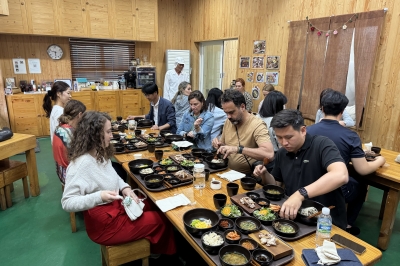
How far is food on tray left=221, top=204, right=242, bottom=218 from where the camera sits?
1.54 m

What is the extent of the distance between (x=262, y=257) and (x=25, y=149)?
10.6ft

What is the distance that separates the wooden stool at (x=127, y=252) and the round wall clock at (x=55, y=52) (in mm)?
5884

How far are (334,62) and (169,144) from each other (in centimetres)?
310

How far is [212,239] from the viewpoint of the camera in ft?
4.40

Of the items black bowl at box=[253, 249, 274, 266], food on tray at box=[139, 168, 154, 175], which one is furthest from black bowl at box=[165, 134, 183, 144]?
black bowl at box=[253, 249, 274, 266]

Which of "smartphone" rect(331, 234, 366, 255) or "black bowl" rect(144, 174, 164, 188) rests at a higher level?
"black bowl" rect(144, 174, 164, 188)

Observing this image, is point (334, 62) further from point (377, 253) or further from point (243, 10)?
point (377, 253)

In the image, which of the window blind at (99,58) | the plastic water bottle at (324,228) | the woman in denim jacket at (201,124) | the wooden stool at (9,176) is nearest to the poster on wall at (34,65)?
the window blind at (99,58)

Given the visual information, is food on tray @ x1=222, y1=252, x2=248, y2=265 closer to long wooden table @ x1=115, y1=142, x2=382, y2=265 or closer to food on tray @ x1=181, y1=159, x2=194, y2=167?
long wooden table @ x1=115, y1=142, x2=382, y2=265

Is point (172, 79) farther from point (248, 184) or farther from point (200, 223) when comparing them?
point (200, 223)

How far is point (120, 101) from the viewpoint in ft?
21.9

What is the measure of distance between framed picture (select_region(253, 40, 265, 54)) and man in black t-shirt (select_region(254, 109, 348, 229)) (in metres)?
4.11

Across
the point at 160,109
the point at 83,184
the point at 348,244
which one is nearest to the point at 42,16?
the point at 160,109

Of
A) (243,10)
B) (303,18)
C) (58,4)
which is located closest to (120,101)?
(58,4)
